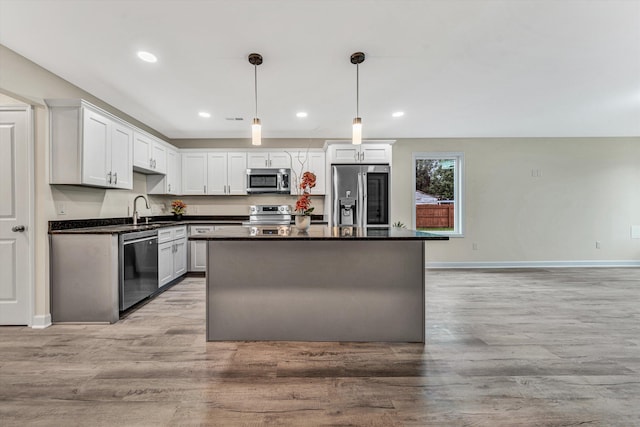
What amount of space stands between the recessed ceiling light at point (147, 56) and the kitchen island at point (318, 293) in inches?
68.2

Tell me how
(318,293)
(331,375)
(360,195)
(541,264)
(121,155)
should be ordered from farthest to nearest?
(541,264) < (360,195) < (121,155) < (318,293) < (331,375)

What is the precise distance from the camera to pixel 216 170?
5379 millimetres

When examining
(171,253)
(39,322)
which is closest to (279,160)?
(171,253)

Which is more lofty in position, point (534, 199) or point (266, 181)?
point (266, 181)

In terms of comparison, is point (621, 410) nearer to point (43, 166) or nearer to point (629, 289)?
point (629, 289)

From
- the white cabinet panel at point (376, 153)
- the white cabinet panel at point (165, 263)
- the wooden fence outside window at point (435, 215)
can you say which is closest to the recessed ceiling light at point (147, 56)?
the white cabinet panel at point (165, 263)

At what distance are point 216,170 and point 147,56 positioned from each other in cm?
284

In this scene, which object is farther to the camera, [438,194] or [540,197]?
[438,194]

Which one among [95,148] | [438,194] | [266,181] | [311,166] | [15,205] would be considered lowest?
[15,205]

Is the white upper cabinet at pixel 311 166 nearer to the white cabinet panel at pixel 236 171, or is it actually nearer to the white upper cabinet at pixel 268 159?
the white upper cabinet at pixel 268 159

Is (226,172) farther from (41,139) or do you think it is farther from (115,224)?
(41,139)

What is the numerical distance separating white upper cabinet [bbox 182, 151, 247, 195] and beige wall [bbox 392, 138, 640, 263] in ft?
9.80

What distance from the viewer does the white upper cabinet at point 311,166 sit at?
536cm

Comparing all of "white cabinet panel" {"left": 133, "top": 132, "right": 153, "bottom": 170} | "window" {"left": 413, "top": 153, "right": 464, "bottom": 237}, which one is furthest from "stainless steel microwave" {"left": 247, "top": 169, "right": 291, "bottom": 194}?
"window" {"left": 413, "top": 153, "right": 464, "bottom": 237}
